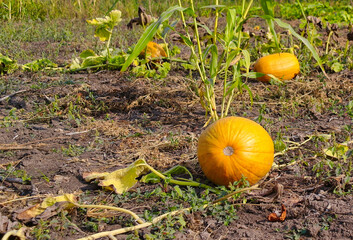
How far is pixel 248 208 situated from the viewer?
92.4 inches

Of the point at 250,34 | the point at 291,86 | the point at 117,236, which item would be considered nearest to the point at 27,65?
the point at 250,34

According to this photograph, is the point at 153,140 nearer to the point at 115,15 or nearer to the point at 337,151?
the point at 337,151

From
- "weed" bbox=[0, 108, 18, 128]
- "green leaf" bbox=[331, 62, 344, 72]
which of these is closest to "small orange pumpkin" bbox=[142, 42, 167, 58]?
"weed" bbox=[0, 108, 18, 128]

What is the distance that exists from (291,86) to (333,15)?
4947 mm

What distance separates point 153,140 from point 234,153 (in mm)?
934

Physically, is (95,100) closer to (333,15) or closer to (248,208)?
(248,208)

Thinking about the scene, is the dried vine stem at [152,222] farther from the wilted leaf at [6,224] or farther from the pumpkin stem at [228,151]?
the wilted leaf at [6,224]

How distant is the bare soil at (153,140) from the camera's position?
2209 mm

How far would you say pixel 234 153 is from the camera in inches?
96.1

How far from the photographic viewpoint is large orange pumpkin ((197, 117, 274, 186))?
244cm

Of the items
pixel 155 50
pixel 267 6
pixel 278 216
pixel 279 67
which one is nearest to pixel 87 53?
pixel 155 50

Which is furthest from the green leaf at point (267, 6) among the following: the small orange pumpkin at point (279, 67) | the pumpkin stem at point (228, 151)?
the small orange pumpkin at point (279, 67)

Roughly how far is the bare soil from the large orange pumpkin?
→ 13 cm

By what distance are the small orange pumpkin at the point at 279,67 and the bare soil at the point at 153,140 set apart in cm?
10
